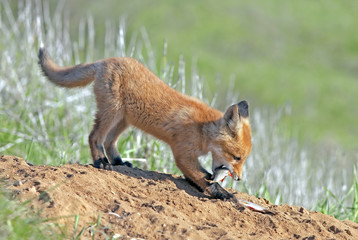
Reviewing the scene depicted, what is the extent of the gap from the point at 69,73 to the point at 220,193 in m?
3.28

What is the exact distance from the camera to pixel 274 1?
85500 mm

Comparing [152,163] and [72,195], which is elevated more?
[72,195]

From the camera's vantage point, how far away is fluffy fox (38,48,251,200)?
7918mm

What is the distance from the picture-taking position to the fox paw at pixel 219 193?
23.3 feet

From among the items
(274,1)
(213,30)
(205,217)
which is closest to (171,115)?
(205,217)

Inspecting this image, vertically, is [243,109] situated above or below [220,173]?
above

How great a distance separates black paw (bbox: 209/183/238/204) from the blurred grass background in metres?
57.7

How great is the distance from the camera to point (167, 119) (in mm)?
8102

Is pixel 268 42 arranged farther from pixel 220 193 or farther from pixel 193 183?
pixel 220 193

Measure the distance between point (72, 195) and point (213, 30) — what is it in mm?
77326

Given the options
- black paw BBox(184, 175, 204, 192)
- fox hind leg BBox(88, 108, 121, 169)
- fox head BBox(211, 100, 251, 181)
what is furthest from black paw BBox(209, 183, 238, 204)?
fox hind leg BBox(88, 108, 121, 169)

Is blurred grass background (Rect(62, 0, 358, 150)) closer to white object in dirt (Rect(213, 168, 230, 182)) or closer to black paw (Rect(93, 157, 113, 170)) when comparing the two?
white object in dirt (Rect(213, 168, 230, 182))

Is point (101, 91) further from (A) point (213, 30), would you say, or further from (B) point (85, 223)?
(A) point (213, 30)

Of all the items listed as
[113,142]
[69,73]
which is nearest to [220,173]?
[113,142]
